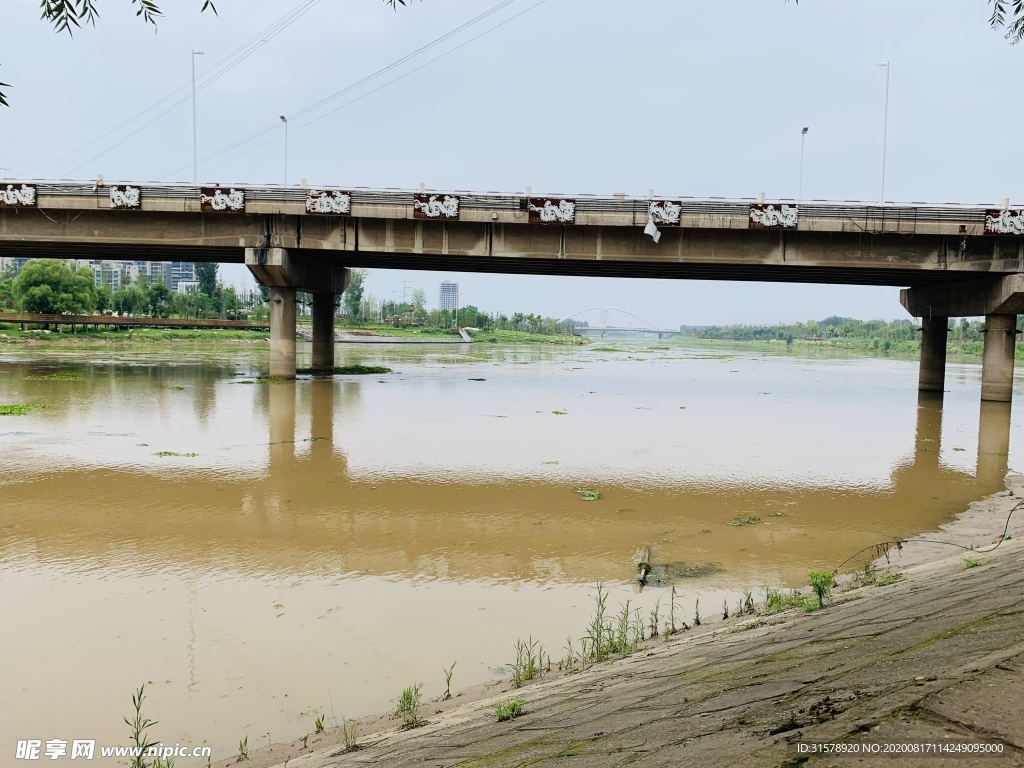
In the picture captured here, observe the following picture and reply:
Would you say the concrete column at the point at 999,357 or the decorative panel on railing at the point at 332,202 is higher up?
the decorative panel on railing at the point at 332,202

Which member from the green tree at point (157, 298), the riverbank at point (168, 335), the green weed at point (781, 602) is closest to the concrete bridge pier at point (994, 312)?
the green weed at point (781, 602)

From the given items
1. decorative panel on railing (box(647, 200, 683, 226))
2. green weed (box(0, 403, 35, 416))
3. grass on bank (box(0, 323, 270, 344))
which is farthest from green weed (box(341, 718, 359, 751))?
grass on bank (box(0, 323, 270, 344))

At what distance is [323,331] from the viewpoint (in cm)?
4334

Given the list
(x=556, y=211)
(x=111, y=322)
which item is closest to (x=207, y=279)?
(x=111, y=322)

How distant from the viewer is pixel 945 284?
38.1m

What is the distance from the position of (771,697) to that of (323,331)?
41.7 metres

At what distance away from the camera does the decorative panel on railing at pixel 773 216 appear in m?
30.7

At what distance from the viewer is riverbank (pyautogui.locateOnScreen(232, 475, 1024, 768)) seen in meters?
3.20

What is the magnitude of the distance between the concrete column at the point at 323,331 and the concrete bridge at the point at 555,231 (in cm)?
683

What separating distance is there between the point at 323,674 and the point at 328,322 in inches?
1523

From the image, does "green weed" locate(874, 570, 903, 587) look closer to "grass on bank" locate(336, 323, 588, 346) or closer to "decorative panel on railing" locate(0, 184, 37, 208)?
"decorative panel on railing" locate(0, 184, 37, 208)

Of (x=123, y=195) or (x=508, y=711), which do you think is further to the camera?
(x=123, y=195)

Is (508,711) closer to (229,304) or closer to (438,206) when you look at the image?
(438,206)

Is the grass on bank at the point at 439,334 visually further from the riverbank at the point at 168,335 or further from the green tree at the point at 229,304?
the green tree at the point at 229,304
